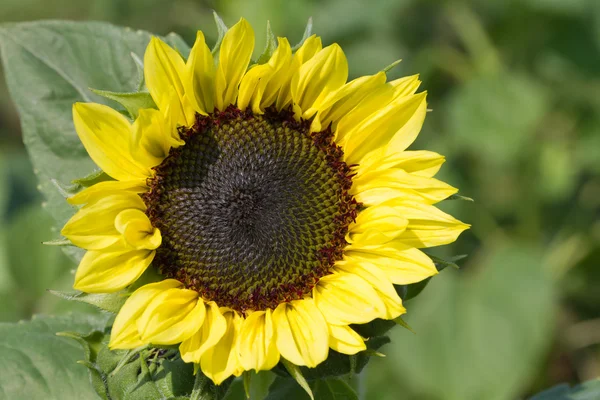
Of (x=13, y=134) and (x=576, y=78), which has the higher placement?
(x=576, y=78)

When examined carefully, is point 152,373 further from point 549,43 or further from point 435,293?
point 549,43

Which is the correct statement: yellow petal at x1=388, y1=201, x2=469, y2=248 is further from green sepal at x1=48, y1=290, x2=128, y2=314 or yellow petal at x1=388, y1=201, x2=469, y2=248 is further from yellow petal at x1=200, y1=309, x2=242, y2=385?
green sepal at x1=48, y1=290, x2=128, y2=314

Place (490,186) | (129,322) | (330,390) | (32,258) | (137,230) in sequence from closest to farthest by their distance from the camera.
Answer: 1. (129,322)
2. (137,230)
3. (330,390)
4. (32,258)
5. (490,186)

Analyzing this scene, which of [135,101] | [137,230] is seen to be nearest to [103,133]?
[135,101]

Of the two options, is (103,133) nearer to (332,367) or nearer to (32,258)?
(332,367)

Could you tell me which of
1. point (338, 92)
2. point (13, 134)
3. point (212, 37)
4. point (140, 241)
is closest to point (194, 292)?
point (140, 241)

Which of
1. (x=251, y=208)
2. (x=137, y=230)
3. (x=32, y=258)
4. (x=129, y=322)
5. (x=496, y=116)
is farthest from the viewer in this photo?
(x=496, y=116)

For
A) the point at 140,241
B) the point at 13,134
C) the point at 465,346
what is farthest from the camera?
the point at 13,134
